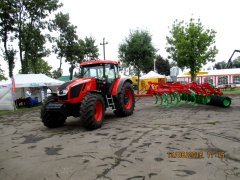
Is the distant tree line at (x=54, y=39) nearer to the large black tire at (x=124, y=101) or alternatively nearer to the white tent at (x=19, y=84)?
the white tent at (x=19, y=84)

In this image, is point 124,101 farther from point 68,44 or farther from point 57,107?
point 68,44

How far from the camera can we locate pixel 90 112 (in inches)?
332

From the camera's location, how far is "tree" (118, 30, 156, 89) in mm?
27375

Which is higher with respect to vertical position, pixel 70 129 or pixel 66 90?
pixel 66 90

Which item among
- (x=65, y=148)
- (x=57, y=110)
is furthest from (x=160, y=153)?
(x=57, y=110)

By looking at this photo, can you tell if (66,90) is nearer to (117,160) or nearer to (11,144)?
(11,144)

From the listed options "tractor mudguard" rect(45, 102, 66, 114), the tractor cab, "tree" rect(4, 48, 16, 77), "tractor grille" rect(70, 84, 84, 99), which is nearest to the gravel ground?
"tractor mudguard" rect(45, 102, 66, 114)

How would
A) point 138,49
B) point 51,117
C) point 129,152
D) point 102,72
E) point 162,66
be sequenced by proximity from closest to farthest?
point 129,152
point 51,117
point 102,72
point 138,49
point 162,66

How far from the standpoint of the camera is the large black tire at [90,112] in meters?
8.39

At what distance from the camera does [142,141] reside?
6.84m

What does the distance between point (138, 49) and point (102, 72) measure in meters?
17.2

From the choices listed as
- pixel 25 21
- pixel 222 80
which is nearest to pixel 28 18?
pixel 25 21

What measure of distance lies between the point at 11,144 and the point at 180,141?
4.70 metres

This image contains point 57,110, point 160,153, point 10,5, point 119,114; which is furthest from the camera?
point 10,5
